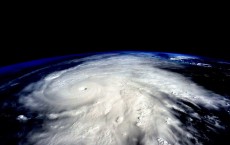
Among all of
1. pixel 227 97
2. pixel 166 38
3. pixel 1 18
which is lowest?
pixel 227 97

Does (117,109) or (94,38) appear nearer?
(117,109)

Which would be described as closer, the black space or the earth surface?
the earth surface

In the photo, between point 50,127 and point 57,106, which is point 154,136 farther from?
point 57,106

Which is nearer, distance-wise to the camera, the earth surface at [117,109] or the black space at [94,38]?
the earth surface at [117,109]

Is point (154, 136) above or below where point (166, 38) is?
below

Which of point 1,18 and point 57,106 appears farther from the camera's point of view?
point 1,18

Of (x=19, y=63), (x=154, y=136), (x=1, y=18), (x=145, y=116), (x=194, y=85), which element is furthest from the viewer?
(x=19, y=63)

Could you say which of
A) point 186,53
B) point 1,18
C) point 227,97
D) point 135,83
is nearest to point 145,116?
point 135,83

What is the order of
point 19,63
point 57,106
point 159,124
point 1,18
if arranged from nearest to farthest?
point 159,124 < point 57,106 < point 1,18 < point 19,63
